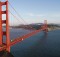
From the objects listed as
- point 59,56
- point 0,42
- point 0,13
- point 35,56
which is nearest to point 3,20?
point 0,13

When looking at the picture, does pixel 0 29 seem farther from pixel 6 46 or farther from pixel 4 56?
Result: pixel 4 56

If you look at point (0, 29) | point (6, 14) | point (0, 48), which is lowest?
A: point (0, 48)

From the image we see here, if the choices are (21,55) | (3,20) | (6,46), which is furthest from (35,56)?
(3,20)

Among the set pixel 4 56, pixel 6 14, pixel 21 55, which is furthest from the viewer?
pixel 21 55

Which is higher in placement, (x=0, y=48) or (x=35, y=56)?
(x=0, y=48)

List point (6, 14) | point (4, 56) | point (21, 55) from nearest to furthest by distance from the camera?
1. point (4, 56)
2. point (6, 14)
3. point (21, 55)

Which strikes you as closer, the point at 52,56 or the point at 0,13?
the point at 0,13

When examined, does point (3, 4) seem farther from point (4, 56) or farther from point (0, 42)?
point (4, 56)

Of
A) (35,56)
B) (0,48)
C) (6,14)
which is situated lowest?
(35,56)

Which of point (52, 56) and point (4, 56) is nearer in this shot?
point (4, 56)
